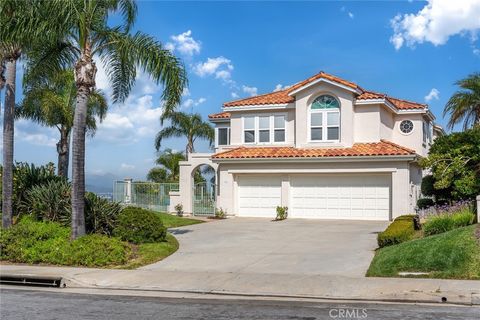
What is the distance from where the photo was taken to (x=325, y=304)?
31.6 ft

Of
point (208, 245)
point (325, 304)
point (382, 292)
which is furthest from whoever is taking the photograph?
point (208, 245)

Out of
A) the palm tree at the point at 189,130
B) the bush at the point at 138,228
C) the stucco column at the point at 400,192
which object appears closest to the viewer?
the bush at the point at 138,228

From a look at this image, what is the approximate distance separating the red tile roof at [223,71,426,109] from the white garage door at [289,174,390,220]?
13.2ft

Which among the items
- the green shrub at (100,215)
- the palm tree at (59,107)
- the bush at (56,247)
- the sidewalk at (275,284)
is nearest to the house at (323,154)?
the palm tree at (59,107)

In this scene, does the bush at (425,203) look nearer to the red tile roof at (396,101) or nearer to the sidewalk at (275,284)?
the red tile roof at (396,101)

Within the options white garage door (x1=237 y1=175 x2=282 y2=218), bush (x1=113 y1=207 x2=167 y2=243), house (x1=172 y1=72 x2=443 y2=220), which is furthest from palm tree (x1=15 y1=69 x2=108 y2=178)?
bush (x1=113 y1=207 x2=167 y2=243)

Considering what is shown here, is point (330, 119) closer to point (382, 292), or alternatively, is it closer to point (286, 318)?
point (382, 292)

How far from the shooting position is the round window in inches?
1150

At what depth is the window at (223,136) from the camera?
31370mm

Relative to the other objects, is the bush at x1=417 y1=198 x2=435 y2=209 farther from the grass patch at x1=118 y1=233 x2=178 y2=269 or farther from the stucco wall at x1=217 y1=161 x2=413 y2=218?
the grass patch at x1=118 y1=233 x2=178 y2=269

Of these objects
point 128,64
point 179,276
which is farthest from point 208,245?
point 128,64

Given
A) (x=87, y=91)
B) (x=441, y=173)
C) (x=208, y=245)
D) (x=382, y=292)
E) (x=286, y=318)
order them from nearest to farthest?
1. (x=286, y=318)
2. (x=382, y=292)
3. (x=87, y=91)
4. (x=208, y=245)
5. (x=441, y=173)

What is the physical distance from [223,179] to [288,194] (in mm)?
3485

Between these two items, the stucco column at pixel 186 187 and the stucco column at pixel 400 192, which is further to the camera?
the stucco column at pixel 186 187
